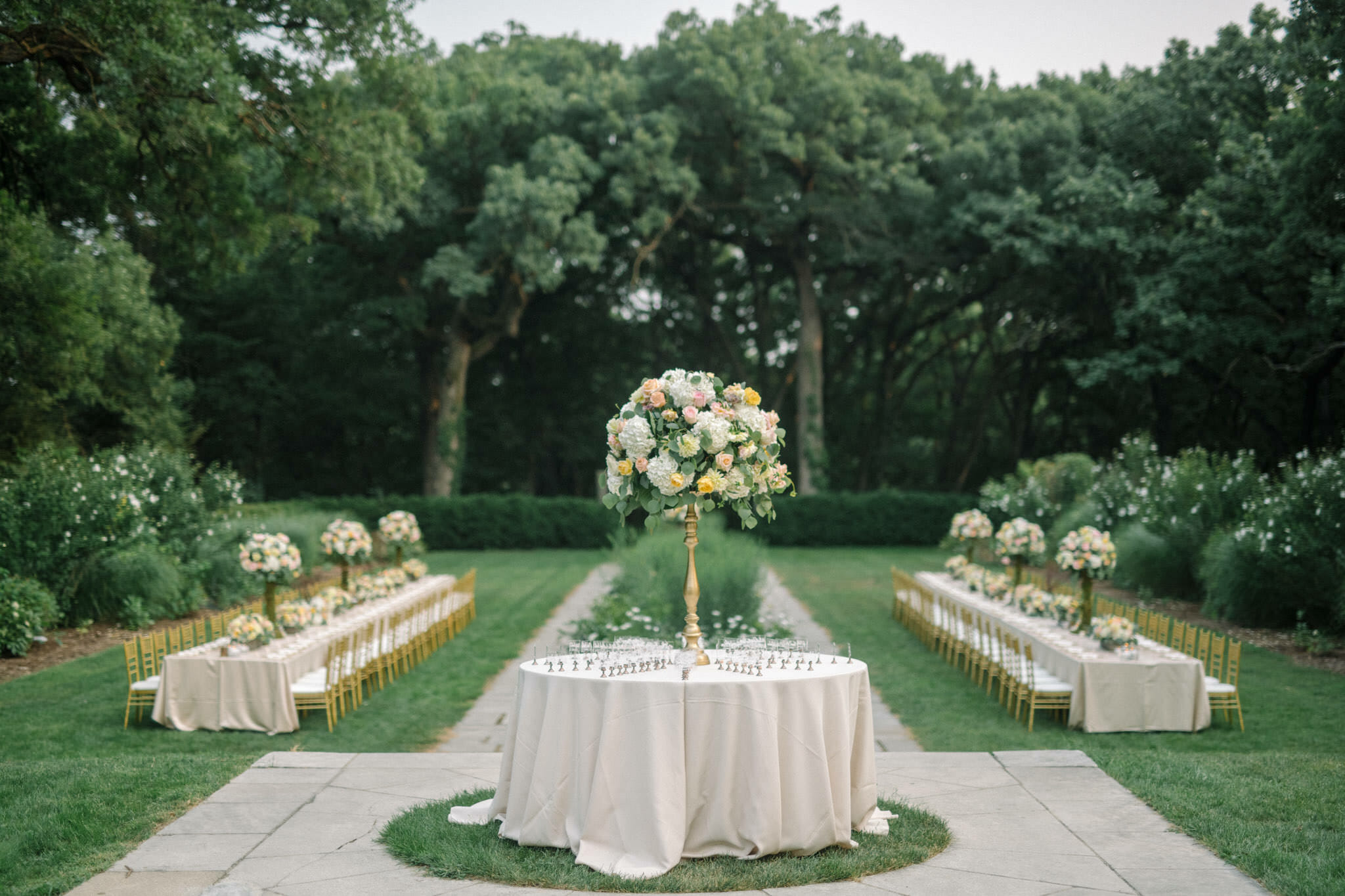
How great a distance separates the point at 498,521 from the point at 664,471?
24.2 meters

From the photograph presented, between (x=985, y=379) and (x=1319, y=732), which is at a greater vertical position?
(x=985, y=379)

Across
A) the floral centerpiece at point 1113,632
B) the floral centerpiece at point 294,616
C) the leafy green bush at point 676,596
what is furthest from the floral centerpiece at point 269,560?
the floral centerpiece at point 1113,632

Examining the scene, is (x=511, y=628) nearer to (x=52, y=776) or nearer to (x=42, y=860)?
(x=52, y=776)

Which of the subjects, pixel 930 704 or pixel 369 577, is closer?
pixel 930 704

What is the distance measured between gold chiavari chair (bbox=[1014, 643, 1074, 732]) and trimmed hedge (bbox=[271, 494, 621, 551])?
20.4m

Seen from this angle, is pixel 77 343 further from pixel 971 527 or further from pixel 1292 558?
pixel 1292 558

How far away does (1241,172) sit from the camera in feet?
77.2

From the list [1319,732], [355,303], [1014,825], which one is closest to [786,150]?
[355,303]

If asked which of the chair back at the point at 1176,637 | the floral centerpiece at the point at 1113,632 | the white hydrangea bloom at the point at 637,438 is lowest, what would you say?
the chair back at the point at 1176,637

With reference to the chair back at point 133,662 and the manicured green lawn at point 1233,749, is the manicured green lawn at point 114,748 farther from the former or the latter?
the manicured green lawn at point 1233,749

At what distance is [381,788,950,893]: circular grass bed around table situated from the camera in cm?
489

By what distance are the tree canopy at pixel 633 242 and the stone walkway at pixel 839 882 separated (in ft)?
25.3

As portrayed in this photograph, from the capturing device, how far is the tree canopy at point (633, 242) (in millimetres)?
14047

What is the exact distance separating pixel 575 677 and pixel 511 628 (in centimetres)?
1031
